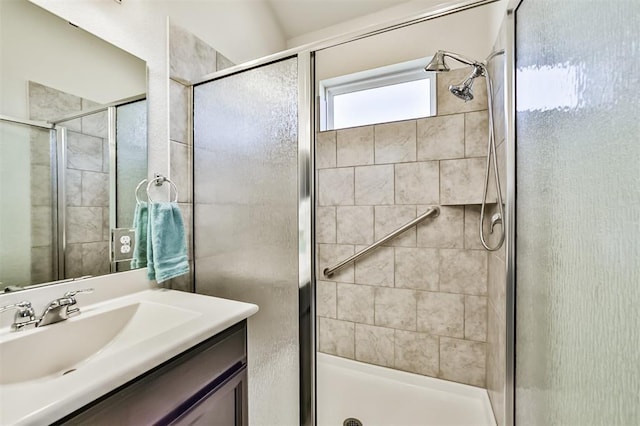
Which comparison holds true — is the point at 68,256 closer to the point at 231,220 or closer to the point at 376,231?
the point at 231,220

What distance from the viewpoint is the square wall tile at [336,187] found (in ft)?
6.00

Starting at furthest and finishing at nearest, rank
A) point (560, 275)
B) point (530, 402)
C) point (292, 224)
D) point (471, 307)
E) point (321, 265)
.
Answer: point (321, 265), point (471, 307), point (292, 224), point (530, 402), point (560, 275)

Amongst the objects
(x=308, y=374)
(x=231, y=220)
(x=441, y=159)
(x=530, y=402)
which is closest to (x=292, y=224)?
(x=231, y=220)

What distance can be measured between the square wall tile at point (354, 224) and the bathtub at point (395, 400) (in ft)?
2.73

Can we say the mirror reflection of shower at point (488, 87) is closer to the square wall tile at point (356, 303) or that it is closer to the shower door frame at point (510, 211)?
the shower door frame at point (510, 211)

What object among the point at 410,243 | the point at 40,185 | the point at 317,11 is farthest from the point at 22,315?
the point at 317,11

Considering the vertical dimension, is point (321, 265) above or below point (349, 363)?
above

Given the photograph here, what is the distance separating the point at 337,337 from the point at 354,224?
80cm

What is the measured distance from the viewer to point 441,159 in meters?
1.59

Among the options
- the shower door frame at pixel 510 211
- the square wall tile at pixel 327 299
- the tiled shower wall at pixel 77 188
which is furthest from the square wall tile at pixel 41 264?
the shower door frame at pixel 510 211

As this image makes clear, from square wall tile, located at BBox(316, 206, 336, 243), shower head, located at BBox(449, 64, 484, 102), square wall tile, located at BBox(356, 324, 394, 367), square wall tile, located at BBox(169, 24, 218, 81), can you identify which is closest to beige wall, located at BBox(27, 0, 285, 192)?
square wall tile, located at BBox(169, 24, 218, 81)

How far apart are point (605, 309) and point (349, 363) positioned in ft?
5.36

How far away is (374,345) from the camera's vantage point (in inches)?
69.2

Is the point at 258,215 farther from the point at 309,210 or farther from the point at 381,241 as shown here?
the point at 381,241
